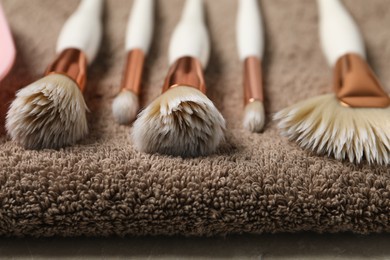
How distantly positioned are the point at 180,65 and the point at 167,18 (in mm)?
147

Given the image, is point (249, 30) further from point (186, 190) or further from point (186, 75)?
point (186, 190)

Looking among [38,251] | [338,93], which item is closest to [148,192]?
[38,251]

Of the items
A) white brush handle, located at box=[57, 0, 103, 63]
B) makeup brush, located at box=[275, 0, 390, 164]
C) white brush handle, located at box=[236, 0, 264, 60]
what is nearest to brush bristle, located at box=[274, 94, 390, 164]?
makeup brush, located at box=[275, 0, 390, 164]

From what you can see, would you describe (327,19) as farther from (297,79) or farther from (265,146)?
(265,146)

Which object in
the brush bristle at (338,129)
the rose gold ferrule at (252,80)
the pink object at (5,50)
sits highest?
the pink object at (5,50)

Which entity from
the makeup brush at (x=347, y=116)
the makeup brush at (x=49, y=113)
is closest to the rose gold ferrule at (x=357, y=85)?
the makeup brush at (x=347, y=116)

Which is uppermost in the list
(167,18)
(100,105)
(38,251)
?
(167,18)

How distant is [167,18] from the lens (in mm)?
695

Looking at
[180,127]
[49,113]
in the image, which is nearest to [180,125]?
[180,127]

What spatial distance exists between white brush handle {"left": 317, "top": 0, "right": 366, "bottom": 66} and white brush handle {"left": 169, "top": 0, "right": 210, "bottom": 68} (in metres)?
0.13

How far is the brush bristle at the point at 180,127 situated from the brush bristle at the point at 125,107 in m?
0.05

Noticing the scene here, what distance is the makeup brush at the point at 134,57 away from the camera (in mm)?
551

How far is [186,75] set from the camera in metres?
0.55

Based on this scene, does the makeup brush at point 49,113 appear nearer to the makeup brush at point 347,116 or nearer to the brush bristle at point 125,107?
the brush bristle at point 125,107
